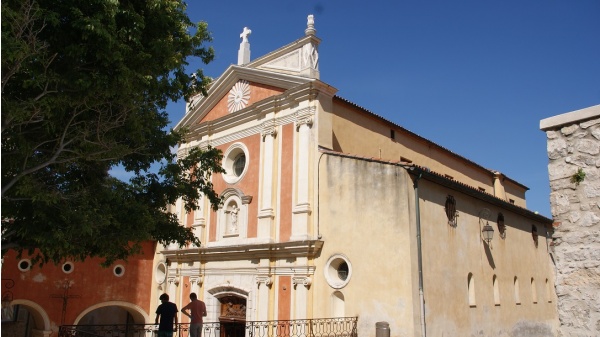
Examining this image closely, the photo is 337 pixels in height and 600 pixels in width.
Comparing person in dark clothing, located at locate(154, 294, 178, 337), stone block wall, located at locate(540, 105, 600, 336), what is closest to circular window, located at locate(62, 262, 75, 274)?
person in dark clothing, located at locate(154, 294, 178, 337)

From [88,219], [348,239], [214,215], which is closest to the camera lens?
[88,219]

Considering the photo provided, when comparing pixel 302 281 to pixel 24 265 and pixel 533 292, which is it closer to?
pixel 533 292

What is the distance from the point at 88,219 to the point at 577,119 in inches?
295

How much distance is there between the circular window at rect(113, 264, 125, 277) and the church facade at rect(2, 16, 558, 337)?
8cm

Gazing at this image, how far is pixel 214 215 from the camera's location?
65.8 feet

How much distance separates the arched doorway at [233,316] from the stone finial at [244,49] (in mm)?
9594

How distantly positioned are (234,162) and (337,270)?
7.19m

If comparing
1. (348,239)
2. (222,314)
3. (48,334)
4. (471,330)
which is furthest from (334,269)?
(48,334)

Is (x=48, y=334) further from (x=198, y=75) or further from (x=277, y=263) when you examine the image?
A: (x=198, y=75)

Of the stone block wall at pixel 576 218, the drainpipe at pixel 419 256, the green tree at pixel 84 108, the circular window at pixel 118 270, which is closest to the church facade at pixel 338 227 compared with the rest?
the drainpipe at pixel 419 256

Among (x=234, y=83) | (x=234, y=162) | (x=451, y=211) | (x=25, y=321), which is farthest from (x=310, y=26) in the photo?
(x=25, y=321)

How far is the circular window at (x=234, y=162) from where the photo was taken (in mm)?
19859

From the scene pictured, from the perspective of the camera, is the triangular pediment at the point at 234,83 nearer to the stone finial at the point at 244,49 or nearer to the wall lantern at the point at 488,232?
the stone finial at the point at 244,49

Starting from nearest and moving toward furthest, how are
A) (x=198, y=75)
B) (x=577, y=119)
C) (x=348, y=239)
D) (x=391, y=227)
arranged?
(x=577, y=119), (x=198, y=75), (x=391, y=227), (x=348, y=239)
